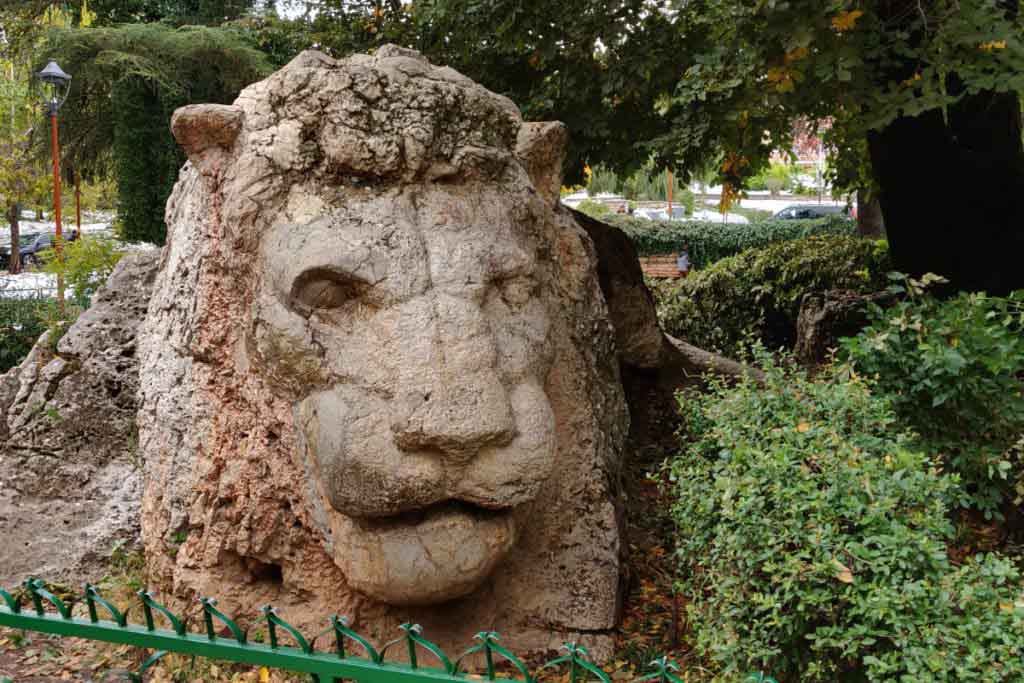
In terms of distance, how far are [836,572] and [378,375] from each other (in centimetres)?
177

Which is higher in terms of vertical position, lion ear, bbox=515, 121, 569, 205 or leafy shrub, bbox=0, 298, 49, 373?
lion ear, bbox=515, 121, 569, 205

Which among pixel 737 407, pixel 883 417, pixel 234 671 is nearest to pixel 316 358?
pixel 234 671

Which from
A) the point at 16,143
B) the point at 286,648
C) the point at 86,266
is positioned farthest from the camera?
the point at 16,143

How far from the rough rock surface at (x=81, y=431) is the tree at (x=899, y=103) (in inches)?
154

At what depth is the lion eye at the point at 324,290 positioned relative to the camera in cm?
382

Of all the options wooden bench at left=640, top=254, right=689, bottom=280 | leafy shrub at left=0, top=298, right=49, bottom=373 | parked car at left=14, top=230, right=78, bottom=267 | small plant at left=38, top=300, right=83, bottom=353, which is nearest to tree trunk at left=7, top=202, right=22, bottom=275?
parked car at left=14, top=230, right=78, bottom=267

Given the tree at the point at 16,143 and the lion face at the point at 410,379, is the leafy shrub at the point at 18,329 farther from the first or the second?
the tree at the point at 16,143

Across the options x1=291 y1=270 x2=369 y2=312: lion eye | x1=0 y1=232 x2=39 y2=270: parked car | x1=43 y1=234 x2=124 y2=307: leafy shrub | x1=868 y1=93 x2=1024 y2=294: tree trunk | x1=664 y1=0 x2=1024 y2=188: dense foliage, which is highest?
x1=664 y1=0 x2=1024 y2=188: dense foliage

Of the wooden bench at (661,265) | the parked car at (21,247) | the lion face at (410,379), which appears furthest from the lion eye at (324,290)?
the parked car at (21,247)

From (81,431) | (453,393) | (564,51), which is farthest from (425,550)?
(564,51)

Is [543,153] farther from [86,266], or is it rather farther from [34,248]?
[34,248]

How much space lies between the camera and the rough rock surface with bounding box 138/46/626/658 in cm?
367

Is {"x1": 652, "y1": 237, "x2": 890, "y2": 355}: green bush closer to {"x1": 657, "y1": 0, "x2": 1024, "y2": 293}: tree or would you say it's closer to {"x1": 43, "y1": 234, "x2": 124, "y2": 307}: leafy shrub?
{"x1": 657, "y1": 0, "x2": 1024, "y2": 293}: tree

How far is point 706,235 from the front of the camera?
24578 mm
